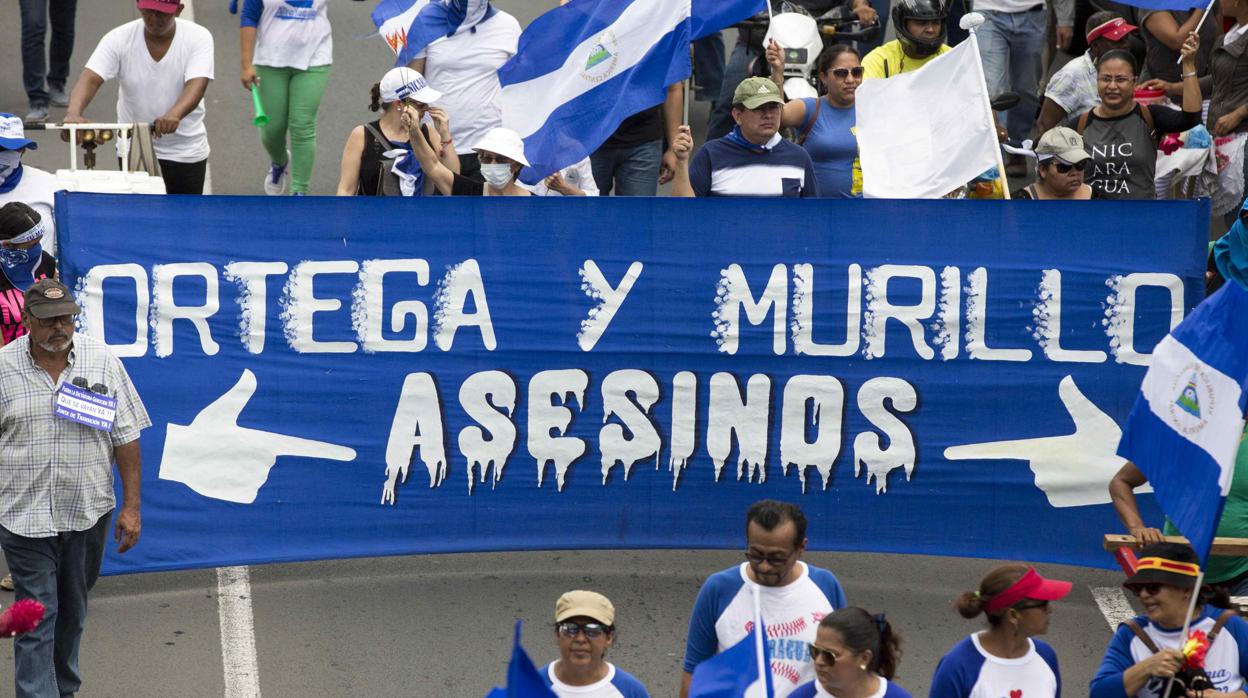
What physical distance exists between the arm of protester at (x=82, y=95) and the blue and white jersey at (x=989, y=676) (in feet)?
20.7

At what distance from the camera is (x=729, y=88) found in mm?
12672

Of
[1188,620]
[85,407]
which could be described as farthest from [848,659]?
[85,407]

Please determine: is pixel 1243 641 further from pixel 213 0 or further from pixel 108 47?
pixel 213 0

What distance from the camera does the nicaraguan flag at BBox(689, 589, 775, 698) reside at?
537cm

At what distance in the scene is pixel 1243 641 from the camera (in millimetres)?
5750

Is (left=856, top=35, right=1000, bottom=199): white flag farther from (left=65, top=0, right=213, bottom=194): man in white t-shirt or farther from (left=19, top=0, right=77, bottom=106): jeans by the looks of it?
(left=19, top=0, right=77, bottom=106): jeans

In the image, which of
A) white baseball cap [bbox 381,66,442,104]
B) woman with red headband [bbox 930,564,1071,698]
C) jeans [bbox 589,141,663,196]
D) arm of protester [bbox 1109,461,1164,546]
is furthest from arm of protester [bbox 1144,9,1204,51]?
woman with red headband [bbox 930,564,1071,698]

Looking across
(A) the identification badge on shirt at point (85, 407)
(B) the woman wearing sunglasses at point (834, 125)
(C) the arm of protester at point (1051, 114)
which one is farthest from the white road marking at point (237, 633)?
(C) the arm of protester at point (1051, 114)

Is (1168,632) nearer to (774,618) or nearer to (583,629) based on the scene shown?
(774,618)

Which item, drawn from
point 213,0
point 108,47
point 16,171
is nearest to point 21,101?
point 213,0

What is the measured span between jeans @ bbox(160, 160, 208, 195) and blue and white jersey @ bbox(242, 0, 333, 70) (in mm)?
944

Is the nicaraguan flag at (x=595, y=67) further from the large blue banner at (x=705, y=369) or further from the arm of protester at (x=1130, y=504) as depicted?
the arm of protester at (x=1130, y=504)

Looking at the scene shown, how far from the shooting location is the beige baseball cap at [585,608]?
17.9 ft

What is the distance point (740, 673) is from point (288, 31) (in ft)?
23.1
